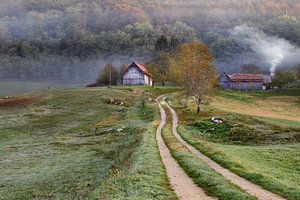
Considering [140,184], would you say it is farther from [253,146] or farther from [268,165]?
[253,146]

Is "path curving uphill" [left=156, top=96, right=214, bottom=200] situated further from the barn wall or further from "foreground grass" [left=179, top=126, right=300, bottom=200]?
the barn wall

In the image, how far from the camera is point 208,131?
6762 centimetres

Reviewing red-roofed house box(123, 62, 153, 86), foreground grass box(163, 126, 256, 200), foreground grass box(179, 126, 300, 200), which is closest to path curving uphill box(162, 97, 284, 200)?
foreground grass box(179, 126, 300, 200)

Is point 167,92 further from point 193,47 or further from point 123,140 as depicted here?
point 123,140

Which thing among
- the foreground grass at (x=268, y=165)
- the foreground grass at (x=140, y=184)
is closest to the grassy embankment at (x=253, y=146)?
the foreground grass at (x=268, y=165)

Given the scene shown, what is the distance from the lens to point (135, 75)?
183m

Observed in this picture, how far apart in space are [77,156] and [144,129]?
15924mm

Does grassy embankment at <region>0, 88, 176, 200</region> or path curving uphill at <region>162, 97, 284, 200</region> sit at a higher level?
path curving uphill at <region>162, 97, 284, 200</region>

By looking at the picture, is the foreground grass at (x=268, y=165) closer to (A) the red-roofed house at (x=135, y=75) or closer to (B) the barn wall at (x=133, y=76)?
(A) the red-roofed house at (x=135, y=75)

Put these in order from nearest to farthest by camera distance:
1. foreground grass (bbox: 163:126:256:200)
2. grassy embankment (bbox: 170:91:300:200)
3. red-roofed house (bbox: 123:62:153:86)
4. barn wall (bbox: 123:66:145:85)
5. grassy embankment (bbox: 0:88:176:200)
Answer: foreground grass (bbox: 163:126:256:200) < grassy embankment (bbox: 0:88:176:200) < grassy embankment (bbox: 170:91:300:200) < red-roofed house (bbox: 123:62:153:86) < barn wall (bbox: 123:66:145:85)

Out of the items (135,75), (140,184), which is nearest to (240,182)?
(140,184)

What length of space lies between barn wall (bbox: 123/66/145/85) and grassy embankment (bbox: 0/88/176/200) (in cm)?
6090

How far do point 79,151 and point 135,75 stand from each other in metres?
129

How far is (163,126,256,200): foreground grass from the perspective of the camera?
2474 cm
